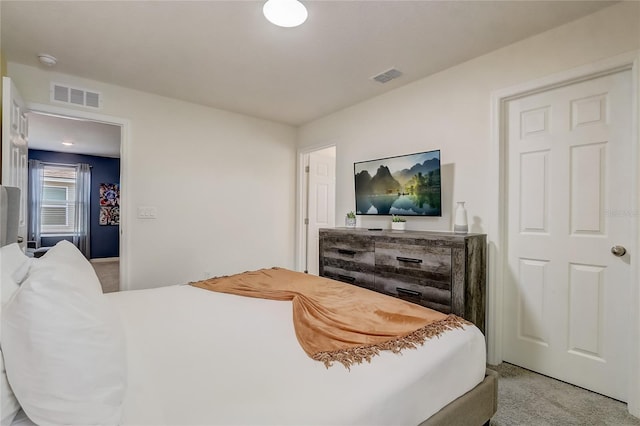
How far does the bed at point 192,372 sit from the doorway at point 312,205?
10.2 feet

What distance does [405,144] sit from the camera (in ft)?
10.4

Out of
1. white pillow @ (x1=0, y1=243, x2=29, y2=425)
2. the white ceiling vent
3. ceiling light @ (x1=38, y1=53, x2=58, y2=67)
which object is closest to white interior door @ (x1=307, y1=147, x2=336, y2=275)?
the white ceiling vent

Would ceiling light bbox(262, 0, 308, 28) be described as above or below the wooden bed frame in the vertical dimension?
above

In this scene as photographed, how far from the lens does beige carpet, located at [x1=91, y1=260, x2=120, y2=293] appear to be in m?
4.73

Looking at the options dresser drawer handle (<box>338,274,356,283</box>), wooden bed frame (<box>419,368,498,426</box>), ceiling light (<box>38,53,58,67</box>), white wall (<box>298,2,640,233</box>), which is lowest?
wooden bed frame (<box>419,368,498,426</box>)

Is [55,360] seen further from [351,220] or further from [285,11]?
[351,220]

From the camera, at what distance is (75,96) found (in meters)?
3.03

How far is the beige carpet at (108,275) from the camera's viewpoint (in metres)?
4.73

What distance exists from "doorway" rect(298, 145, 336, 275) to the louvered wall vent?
2.55 metres

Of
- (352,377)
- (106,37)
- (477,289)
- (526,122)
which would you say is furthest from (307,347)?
(106,37)

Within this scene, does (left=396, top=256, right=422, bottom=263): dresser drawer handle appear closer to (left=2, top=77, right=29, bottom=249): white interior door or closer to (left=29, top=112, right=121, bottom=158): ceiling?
(left=2, top=77, right=29, bottom=249): white interior door

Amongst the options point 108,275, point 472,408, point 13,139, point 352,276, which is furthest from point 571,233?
point 108,275

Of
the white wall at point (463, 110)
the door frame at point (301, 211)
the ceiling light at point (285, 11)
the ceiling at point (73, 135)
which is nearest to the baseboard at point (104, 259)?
the ceiling at point (73, 135)

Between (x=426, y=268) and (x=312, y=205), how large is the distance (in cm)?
255
